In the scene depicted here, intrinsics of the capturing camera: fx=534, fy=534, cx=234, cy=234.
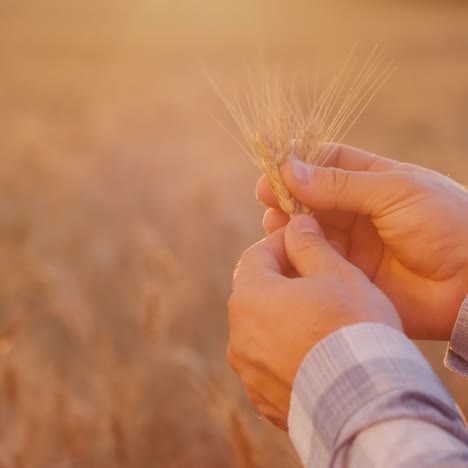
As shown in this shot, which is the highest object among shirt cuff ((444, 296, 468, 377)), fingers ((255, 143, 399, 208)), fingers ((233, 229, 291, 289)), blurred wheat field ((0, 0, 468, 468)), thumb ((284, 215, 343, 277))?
fingers ((255, 143, 399, 208))

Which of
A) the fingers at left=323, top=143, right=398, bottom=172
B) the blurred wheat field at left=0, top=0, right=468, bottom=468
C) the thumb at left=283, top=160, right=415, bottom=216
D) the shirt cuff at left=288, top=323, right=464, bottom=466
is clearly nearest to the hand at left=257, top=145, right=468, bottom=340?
the thumb at left=283, top=160, right=415, bottom=216

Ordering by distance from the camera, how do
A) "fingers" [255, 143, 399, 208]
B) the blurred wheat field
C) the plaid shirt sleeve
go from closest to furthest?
the plaid shirt sleeve < "fingers" [255, 143, 399, 208] < the blurred wheat field

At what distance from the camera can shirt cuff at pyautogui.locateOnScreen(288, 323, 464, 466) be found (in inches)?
26.8

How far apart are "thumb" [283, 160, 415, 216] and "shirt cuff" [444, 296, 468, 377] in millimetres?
270

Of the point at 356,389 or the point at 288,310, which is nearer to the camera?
the point at 356,389

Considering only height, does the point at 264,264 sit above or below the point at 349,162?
below

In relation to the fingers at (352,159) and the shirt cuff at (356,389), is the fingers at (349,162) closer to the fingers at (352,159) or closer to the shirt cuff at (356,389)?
the fingers at (352,159)

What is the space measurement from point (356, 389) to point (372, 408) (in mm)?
36

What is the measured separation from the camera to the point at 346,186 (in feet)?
3.77

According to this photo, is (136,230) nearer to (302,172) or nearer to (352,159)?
(352,159)

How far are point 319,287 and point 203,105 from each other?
357 centimetres

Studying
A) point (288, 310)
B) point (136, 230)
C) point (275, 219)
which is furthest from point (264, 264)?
point (136, 230)

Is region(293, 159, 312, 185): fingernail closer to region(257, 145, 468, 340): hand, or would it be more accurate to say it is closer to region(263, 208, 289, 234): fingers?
region(257, 145, 468, 340): hand

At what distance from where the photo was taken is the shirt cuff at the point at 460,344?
1.12 meters
